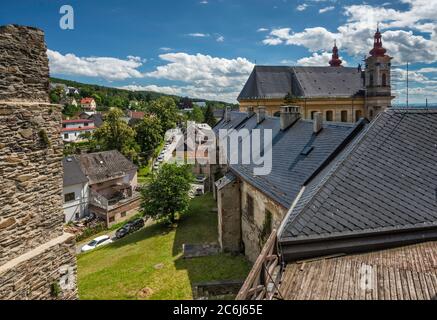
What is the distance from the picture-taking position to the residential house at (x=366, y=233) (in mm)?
4922

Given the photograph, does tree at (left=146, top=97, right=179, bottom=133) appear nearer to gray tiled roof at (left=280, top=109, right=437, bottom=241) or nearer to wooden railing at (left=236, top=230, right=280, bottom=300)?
gray tiled roof at (left=280, top=109, right=437, bottom=241)

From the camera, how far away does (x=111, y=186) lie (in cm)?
3409

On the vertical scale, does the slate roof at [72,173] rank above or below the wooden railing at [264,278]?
below

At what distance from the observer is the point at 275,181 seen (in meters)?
12.0

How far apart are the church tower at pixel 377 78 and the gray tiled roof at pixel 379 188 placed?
37606mm

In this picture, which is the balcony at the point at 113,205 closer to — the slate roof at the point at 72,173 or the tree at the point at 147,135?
the slate roof at the point at 72,173

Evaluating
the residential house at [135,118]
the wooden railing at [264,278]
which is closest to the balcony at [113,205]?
the wooden railing at [264,278]

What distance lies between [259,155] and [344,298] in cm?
1139

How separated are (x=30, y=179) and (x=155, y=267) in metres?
10.7

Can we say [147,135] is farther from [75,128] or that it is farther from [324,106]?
[324,106]

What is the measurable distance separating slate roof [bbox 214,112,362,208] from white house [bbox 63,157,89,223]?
2063cm

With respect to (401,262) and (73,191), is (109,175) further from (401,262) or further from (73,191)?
(401,262)

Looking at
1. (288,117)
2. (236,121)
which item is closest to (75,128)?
(236,121)

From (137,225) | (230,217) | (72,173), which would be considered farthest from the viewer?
(72,173)
